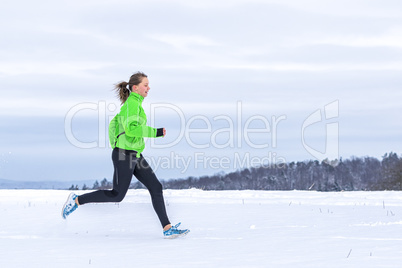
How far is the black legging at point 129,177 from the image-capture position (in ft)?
23.7

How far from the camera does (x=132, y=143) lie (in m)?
7.19

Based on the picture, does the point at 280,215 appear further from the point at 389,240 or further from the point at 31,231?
the point at 31,231

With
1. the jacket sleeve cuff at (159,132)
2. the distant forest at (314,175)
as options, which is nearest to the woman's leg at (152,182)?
the jacket sleeve cuff at (159,132)

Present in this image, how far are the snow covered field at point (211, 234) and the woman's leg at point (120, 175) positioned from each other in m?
0.54

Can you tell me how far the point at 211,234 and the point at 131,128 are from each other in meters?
1.83

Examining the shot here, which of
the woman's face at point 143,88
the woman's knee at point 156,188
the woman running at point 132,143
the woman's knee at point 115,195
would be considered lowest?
the woman's knee at point 115,195

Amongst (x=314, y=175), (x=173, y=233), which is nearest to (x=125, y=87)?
(x=173, y=233)

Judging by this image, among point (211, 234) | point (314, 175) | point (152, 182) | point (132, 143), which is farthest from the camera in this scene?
point (314, 175)

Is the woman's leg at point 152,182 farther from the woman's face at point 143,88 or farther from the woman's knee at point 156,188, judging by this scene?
the woman's face at point 143,88

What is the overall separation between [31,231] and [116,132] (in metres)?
2.33

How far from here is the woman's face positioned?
284 inches

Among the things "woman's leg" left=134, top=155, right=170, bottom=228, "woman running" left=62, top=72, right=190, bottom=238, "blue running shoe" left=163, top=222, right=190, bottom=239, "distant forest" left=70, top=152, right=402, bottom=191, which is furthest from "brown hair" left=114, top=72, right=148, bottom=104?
"distant forest" left=70, top=152, right=402, bottom=191

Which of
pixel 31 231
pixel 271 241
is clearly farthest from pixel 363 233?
pixel 31 231

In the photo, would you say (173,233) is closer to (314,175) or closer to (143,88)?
(143,88)
